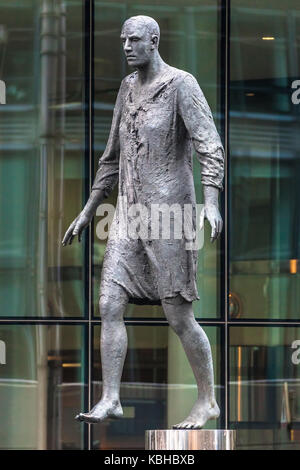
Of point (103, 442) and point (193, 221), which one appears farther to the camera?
point (103, 442)

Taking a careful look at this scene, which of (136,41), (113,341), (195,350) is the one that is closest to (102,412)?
(113,341)

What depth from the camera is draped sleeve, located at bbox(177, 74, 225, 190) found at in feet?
32.0

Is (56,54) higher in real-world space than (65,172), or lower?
higher

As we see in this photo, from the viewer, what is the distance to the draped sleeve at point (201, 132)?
32.0 ft

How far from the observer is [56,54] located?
1600cm

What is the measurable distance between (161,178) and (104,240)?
5.89 m

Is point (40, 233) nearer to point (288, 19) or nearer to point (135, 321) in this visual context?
point (135, 321)

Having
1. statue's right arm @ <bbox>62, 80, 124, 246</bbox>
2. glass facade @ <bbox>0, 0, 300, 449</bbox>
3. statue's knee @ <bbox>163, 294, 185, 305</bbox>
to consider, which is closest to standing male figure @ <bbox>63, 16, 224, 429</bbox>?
statue's knee @ <bbox>163, 294, 185, 305</bbox>

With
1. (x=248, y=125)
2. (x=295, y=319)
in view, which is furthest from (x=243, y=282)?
(x=248, y=125)

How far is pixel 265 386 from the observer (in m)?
15.7

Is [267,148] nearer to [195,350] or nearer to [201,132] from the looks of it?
[201,132]

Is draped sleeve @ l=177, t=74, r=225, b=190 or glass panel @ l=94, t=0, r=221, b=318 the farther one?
glass panel @ l=94, t=0, r=221, b=318

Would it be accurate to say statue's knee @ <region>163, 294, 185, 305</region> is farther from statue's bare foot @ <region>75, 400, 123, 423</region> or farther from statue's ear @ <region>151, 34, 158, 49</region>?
statue's ear @ <region>151, 34, 158, 49</region>

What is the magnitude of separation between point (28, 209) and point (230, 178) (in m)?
2.19
